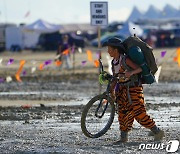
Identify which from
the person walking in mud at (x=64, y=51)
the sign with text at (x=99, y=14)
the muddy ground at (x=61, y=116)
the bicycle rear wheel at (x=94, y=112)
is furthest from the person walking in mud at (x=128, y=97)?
the person walking in mud at (x=64, y=51)

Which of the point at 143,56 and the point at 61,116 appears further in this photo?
the point at 61,116

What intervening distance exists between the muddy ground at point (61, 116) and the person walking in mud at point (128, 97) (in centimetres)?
24

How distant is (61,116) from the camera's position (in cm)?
1595

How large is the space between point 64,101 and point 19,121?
16.5 ft

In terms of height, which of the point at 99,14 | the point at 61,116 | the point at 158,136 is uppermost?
the point at 99,14

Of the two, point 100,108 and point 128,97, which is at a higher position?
point 128,97

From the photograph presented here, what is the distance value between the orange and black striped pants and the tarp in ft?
170

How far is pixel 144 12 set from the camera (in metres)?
92.6

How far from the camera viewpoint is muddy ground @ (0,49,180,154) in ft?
36.3

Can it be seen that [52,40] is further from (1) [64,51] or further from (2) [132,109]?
(2) [132,109]

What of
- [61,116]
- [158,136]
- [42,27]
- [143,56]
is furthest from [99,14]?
[42,27]

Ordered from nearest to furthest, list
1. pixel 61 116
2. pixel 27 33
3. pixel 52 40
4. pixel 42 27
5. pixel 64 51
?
pixel 61 116 < pixel 64 51 < pixel 42 27 < pixel 52 40 < pixel 27 33

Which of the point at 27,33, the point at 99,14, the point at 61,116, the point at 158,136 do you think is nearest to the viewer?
the point at 158,136

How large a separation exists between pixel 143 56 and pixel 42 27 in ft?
172
